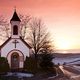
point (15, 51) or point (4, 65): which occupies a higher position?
point (15, 51)

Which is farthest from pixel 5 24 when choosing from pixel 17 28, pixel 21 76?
Result: pixel 21 76

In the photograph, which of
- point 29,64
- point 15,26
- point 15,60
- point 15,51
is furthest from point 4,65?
point 15,26

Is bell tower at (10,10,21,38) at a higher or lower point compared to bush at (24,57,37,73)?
Result: higher

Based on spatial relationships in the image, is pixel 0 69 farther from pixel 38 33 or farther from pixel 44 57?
pixel 38 33

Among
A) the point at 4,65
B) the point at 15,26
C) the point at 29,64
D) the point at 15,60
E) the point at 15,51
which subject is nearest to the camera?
the point at 4,65

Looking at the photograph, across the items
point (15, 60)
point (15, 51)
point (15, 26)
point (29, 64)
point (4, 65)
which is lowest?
point (4, 65)

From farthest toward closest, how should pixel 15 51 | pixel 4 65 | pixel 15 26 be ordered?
pixel 15 26, pixel 15 51, pixel 4 65

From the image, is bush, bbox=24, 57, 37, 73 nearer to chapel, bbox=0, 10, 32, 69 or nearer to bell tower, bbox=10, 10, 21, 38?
chapel, bbox=0, 10, 32, 69

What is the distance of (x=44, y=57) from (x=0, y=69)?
755 cm

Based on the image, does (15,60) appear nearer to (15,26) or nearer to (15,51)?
(15,51)

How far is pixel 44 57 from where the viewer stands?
5791cm

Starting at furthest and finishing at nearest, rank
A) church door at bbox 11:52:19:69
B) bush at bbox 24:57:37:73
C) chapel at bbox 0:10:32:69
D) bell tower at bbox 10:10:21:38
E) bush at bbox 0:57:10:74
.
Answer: bell tower at bbox 10:10:21:38, church door at bbox 11:52:19:69, chapel at bbox 0:10:32:69, bush at bbox 24:57:37:73, bush at bbox 0:57:10:74

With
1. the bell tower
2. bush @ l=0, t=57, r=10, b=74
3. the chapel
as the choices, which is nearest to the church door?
the chapel

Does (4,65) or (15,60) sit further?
(15,60)
